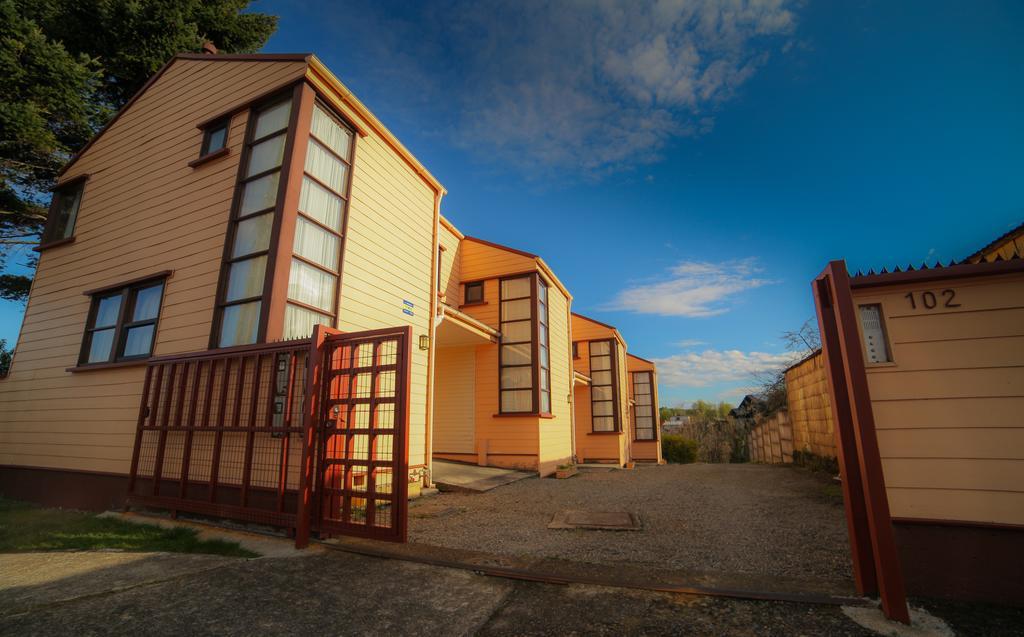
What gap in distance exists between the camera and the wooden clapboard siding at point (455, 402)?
10172 millimetres

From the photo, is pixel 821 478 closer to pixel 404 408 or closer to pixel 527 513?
pixel 527 513

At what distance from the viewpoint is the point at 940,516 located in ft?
8.17

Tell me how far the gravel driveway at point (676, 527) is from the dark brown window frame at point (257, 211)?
10.4 feet

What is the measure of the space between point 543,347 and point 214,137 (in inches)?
299

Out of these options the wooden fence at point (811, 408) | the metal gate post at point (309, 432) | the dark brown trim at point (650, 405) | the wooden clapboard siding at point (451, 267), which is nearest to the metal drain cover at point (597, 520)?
the metal gate post at point (309, 432)

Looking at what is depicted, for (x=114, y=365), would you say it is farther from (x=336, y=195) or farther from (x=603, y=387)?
(x=603, y=387)

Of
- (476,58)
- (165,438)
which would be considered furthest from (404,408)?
(476,58)

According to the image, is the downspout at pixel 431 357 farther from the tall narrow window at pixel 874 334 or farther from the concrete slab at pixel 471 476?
the tall narrow window at pixel 874 334

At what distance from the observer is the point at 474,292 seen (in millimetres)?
11219

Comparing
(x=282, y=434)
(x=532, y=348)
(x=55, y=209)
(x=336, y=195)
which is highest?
(x=55, y=209)

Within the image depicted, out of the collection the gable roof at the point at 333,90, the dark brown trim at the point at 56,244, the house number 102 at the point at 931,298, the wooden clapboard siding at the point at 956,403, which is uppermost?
the gable roof at the point at 333,90

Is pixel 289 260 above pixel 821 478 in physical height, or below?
above

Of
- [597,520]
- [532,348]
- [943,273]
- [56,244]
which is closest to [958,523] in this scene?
[943,273]

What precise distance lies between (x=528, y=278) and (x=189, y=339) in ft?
22.8
